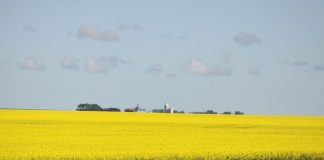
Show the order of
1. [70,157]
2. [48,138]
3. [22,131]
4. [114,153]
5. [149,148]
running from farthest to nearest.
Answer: [22,131] < [48,138] < [149,148] < [114,153] < [70,157]

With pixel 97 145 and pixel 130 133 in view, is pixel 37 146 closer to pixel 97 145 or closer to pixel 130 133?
pixel 97 145

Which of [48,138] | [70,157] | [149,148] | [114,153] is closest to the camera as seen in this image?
[70,157]

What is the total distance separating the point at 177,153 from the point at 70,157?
14.4ft

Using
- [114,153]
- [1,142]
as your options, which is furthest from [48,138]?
[114,153]

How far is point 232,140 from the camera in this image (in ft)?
99.7

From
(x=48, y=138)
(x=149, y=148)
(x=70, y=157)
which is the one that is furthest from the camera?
(x=48, y=138)

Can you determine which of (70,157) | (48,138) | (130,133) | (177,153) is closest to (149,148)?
(177,153)

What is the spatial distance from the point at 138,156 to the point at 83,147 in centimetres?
340

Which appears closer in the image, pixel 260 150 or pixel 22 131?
pixel 260 150

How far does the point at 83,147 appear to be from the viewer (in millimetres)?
24703

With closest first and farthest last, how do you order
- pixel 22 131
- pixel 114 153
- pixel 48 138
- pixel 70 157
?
1. pixel 70 157
2. pixel 114 153
3. pixel 48 138
4. pixel 22 131

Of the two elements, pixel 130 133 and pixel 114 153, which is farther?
pixel 130 133

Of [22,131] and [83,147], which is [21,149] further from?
[22,131]

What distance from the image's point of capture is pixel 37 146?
24797mm
